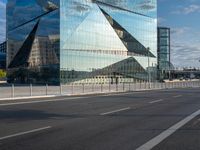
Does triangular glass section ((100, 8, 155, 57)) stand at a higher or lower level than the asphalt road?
higher

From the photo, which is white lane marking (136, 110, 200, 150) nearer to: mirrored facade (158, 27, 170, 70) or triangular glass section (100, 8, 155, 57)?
triangular glass section (100, 8, 155, 57)

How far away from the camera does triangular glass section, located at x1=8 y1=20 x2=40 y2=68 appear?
9166cm

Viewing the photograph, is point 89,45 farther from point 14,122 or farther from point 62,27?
point 14,122

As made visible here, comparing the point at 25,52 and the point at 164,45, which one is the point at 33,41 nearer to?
the point at 25,52

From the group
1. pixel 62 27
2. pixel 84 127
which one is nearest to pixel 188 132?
pixel 84 127

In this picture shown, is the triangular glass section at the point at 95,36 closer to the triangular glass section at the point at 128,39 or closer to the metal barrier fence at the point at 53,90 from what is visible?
the triangular glass section at the point at 128,39

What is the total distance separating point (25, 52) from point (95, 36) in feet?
55.4

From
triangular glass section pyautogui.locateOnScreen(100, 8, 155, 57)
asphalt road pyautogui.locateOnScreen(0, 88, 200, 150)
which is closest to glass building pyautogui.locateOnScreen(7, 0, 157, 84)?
triangular glass section pyautogui.locateOnScreen(100, 8, 155, 57)

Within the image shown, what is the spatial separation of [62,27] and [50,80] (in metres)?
11.3

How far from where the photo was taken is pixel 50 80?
83.1 m

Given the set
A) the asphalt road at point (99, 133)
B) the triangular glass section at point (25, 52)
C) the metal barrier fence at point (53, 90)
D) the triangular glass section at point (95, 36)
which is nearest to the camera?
the asphalt road at point (99, 133)

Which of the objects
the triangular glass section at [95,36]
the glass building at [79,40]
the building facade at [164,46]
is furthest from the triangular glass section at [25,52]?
the building facade at [164,46]

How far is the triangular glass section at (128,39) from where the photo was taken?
10068 cm

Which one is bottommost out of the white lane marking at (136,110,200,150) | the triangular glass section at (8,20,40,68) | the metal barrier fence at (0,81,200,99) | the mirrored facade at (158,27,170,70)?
the white lane marking at (136,110,200,150)
